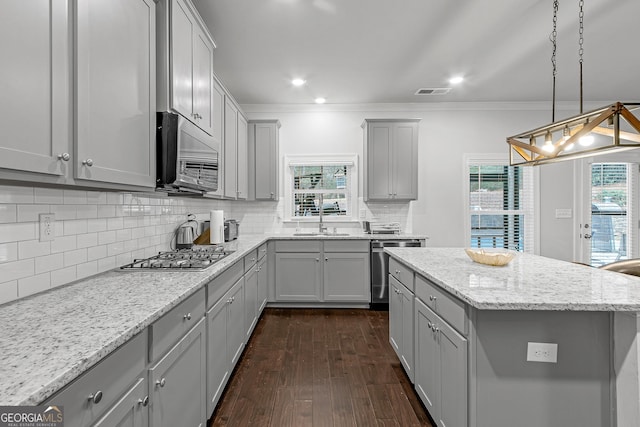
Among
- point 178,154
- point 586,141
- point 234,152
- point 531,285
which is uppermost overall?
point 234,152

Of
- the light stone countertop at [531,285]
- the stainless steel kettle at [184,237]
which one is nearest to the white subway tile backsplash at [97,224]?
the stainless steel kettle at [184,237]

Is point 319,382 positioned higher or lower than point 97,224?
lower

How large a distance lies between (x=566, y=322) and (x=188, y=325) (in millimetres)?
1643

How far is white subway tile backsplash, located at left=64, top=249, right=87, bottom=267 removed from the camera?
1599mm

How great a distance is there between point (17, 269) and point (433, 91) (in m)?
4.46

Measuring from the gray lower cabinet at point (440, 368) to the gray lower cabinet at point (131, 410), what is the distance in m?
1.27

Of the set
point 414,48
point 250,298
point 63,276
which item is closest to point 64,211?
point 63,276

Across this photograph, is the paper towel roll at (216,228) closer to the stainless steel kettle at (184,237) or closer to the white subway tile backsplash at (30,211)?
the stainless steel kettle at (184,237)

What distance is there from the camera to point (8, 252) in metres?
1.30

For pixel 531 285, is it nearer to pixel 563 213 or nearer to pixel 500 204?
pixel 500 204

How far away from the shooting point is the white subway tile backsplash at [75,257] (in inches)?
62.9

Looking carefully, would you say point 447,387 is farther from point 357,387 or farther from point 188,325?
point 188,325

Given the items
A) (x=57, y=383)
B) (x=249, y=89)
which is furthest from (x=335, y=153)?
(x=57, y=383)

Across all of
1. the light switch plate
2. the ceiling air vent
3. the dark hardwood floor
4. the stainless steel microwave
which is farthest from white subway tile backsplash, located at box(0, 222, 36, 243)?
the light switch plate
